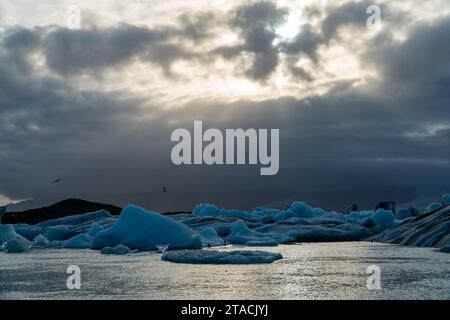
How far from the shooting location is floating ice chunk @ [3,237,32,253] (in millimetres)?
28500

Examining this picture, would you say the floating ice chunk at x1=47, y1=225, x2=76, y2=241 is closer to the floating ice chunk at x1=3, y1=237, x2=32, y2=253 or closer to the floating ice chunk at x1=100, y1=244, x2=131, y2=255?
the floating ice chunk at x1=3, y1=237, x2=32, y2=253

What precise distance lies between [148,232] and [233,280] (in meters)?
12.4

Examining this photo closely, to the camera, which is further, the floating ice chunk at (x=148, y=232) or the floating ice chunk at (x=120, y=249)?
the floating ice chunk at (x=148, y=232)

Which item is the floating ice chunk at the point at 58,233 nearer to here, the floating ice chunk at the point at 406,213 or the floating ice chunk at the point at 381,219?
the floating ice chunk at the point at 381,219

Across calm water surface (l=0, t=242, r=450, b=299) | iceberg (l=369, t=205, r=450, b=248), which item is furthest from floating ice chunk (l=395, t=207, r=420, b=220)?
calm water surface (l=0, t=242, r=450, b=299)

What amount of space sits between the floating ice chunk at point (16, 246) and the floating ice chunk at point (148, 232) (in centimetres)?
525

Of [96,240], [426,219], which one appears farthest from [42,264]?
[426,219]

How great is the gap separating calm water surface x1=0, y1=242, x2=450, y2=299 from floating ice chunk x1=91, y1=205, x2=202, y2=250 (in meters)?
5.05

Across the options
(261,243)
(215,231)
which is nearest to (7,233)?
(215,231)

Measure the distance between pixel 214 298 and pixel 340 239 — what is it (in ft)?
92.6

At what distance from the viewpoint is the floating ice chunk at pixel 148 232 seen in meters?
25.2

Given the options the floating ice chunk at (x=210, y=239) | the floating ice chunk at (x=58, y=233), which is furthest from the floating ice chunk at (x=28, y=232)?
the floating ice chunk at (x=210, y=239)
